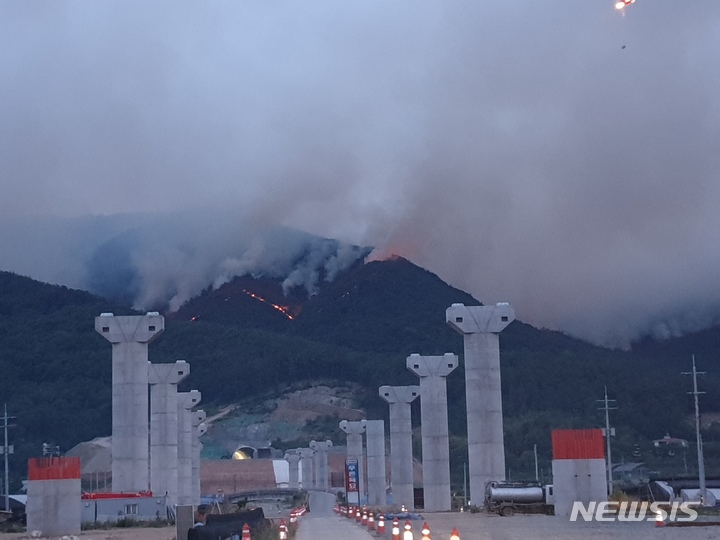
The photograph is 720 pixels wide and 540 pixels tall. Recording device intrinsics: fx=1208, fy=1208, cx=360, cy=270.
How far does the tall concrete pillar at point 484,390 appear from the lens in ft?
206

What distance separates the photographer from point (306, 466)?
159875 mm

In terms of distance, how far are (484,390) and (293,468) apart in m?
104

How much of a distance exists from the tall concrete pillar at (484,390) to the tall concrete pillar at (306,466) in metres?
92.3

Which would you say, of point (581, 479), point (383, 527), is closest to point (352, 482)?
point (383, 527)

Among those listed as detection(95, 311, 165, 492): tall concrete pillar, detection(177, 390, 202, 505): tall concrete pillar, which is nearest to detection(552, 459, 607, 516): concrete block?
detection(95, 311, 165, 492): tall concrete pillar

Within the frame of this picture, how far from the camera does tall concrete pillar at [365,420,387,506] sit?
105 metres

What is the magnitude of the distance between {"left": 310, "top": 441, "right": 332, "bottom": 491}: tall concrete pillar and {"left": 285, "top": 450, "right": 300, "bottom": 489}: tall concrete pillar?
491cm

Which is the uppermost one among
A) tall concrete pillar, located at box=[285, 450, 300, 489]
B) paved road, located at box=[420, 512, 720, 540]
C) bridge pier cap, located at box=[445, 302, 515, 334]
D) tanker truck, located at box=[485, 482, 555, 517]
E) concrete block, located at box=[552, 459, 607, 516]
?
bridge pier cap, located at box=[445, 302, 515, 334]

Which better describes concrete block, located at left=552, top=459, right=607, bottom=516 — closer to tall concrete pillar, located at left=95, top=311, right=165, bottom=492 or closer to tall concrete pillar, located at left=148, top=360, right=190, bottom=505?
tall concrete pillar, located at left=95, top=311, right=165, bottom=492

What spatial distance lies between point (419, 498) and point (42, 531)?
58812mm

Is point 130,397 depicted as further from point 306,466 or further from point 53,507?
point 306,466

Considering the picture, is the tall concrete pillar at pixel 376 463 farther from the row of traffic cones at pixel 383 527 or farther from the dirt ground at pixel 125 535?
the dirt ground at pixel 125 535

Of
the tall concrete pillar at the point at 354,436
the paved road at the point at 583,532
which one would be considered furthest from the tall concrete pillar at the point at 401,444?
the paved road at the point at 583,532

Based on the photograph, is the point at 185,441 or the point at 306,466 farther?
the point at 306,466
